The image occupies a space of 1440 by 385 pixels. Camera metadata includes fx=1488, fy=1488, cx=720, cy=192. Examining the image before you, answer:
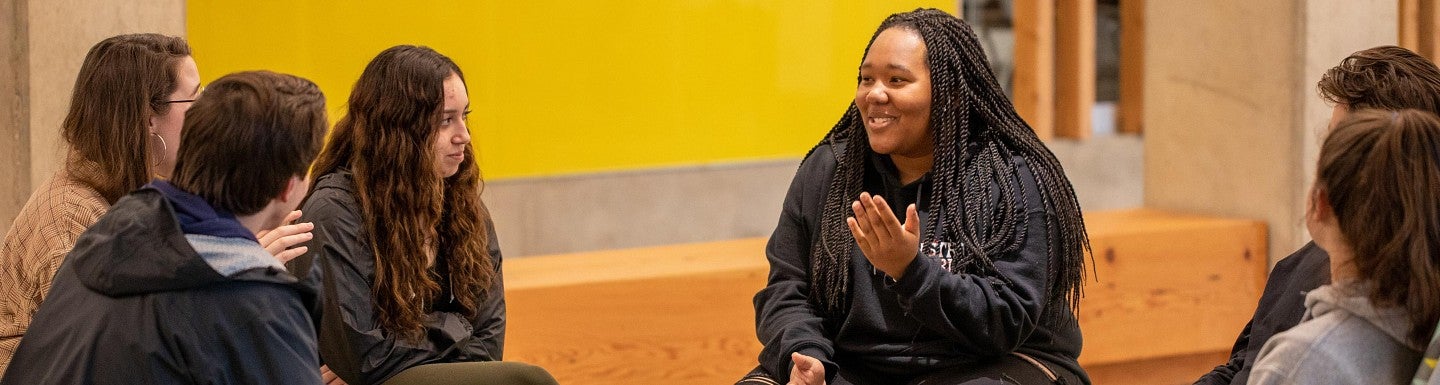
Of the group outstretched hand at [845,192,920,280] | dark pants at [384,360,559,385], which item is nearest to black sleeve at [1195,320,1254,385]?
outstretched hand at [845,192,920,280]

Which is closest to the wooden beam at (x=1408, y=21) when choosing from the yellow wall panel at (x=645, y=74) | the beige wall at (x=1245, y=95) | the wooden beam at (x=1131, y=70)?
the beige wall at (x=1245, y=95)

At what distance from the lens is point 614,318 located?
11.8ft

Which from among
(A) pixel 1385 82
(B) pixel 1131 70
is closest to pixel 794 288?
(A) pixel 1385 82

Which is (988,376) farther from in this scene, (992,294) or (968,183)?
(968,183)

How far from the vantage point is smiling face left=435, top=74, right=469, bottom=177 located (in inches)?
111

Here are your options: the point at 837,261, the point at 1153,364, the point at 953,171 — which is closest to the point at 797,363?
the point at 837,261

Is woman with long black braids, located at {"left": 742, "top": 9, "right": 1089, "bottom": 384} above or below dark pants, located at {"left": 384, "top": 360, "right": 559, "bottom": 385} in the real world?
above

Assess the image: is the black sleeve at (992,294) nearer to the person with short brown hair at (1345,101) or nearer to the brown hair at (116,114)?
the person with short brown hair at (1345,101)

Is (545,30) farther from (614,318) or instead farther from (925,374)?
(925,374)

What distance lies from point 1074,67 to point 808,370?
17.6 feet

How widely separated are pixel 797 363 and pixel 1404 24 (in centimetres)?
320

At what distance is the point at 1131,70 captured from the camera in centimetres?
823

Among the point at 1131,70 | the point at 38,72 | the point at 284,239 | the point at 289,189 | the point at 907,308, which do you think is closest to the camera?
the point at 289,189

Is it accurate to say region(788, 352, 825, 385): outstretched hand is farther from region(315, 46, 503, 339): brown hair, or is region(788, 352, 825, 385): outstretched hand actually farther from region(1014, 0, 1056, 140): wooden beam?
region(1014, 0, 1056, 140): wooden beam
